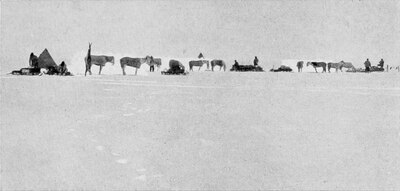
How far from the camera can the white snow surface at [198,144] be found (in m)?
7.09

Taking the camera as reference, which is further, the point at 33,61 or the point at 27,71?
the point at 33,61

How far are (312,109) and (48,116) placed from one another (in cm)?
698

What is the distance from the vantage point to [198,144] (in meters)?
8.95

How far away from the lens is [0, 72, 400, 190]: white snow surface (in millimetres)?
7086

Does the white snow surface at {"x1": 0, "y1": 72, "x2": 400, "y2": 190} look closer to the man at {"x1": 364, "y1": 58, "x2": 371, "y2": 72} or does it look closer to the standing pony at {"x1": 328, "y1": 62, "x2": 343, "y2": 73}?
the man at {"x1": 364, "y1": 58, "x2": 371, "y2": 72}

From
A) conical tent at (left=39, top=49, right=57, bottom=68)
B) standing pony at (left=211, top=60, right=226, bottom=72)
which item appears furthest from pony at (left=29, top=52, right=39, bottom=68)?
standing pony at (left=211, top=60, right=226, bottom=72)

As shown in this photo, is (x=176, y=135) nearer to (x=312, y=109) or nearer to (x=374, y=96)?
(x=312, y=109)

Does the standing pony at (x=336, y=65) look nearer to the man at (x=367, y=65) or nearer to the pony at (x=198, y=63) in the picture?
the man at (x=367, y=65)

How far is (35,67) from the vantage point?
28234mm

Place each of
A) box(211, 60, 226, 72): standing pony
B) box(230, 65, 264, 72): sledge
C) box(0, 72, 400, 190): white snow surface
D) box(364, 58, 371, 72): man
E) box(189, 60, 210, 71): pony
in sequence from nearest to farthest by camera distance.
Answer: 1. box(0, 72, 400, 190): white snow surface
2. box(364, 58, 371, 72): man
3. box(230, 65, 264, 72): sledge
4. box(189, 60, 210, 71): pony
5. box(211, 60, 226, 72): standing pony

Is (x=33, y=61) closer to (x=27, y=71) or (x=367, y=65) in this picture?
(x=27, y=71)

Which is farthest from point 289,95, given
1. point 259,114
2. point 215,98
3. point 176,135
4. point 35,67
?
point 35,67

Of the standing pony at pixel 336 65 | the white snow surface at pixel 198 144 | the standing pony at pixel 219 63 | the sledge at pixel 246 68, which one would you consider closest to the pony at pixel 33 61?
the white snow surface at pixel 198 144

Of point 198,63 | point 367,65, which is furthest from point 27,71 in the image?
point 367,65
